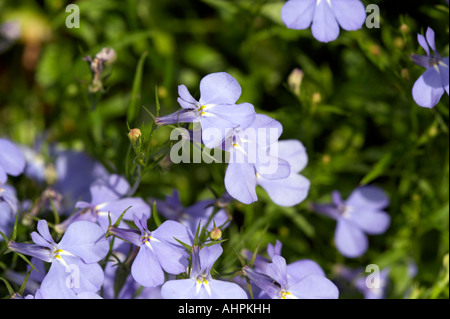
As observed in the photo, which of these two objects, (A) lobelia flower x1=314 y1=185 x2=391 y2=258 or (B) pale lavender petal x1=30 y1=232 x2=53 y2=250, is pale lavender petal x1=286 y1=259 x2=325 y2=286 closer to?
(A) lobelia flower x1=314 y1=185 x2=391 y2=258

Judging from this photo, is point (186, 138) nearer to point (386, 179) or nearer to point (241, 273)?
point (241, 273)

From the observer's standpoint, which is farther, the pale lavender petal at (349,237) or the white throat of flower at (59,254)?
the pale lavender petal at (349,237)

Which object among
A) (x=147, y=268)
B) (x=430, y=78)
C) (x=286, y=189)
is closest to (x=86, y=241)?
(x=147, y=268)

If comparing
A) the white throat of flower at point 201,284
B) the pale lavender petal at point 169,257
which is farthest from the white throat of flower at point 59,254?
the white throat of flower at point 201,284

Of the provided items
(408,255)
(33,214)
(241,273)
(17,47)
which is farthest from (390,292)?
(17,47)

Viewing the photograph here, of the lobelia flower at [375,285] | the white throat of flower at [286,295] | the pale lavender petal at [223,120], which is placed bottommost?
the lobelia flower at [375,285]

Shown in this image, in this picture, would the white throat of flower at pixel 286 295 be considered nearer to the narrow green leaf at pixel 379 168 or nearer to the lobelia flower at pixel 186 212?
the lobelia flower at pixel 186 212

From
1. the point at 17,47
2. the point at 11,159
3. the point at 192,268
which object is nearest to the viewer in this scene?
the point at 192,268
